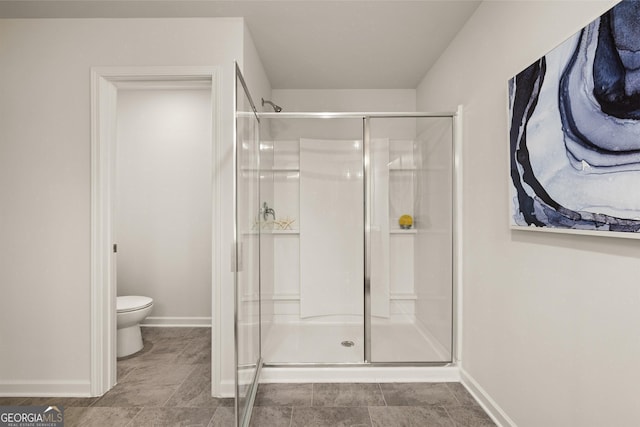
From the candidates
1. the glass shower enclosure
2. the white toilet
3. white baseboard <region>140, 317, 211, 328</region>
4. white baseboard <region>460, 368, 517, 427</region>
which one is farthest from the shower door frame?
white baseboard <region>140, 317, 211, 328</region>

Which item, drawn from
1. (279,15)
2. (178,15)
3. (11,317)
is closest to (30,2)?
(178,15)

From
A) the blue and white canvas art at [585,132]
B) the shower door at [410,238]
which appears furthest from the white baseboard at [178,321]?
the blue and white canvas art at [585,132]

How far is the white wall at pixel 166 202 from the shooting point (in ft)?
11.9

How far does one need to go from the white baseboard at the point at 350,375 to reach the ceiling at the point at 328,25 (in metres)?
2.44

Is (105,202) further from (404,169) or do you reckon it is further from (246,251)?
(404,169)

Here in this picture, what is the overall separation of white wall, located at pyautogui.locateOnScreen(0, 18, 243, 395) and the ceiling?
0.37ft

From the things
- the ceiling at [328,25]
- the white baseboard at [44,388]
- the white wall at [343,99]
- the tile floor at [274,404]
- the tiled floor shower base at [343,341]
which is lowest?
the tile floor at [274,404]

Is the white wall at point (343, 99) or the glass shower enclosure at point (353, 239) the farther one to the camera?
the white wall at point (343, 99)

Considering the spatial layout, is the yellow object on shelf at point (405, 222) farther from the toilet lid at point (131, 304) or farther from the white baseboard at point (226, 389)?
the toilet lid at point (131, 304)

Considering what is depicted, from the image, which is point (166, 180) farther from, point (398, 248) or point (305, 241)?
point (398, 248)

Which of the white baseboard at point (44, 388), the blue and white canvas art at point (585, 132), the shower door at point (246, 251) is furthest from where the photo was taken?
the white baseboard at point (44, 388)

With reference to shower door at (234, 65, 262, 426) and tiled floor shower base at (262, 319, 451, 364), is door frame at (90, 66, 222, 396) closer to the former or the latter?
shower door at (234, 65, 262, 426)

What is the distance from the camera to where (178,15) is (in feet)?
7.44

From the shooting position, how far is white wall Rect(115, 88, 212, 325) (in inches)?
143
